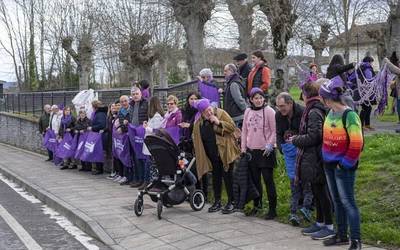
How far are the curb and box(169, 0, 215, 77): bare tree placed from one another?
749 centimetres

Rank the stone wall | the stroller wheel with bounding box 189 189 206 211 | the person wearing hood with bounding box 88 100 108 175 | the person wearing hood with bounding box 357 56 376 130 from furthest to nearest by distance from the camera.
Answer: the stone wall → the person wearing hood with bounding box 88 100 108 175 → the person wearing hood with bounding box 357 56 376 130 → the stroller wheel with bounding box 189 189 206 211

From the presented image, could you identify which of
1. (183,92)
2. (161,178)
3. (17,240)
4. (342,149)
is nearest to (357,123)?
(342,149)

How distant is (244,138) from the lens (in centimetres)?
857

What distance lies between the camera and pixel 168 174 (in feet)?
30.8

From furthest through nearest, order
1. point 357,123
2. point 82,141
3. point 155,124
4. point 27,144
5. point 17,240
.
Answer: point 27,144, point 82,141, point 155,124, point 17,240, point 357,123

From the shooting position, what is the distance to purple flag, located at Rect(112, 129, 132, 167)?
1298 centimetres

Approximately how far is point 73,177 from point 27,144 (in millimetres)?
12789

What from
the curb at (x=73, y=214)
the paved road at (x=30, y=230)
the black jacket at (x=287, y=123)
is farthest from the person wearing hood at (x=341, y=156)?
the paved road at (x=30, y=230)

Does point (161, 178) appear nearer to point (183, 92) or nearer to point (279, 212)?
point (279, 212)

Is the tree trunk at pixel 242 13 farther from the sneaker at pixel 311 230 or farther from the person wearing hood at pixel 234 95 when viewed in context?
the sneaker at pixel 311 230

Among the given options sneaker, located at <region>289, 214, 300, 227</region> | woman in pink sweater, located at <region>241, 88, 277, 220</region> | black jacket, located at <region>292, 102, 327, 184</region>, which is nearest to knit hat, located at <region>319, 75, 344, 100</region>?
black jacket, located at <region>292, 102, 327, 184</region>

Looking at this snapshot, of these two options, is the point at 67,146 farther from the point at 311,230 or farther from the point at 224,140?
the point at 311,230

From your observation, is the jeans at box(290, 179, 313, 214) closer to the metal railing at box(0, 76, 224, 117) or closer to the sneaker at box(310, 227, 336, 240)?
the sneaker at box(310, 227, 336, 240)

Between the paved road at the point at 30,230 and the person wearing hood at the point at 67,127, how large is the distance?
5.15 metres
